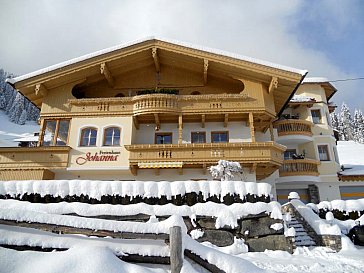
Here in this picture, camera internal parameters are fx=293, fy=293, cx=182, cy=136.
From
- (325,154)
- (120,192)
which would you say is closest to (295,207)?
(120,192)

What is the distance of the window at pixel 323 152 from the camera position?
24.2 meters

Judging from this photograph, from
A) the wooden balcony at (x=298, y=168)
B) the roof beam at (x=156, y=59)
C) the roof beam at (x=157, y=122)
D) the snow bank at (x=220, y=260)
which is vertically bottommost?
the snow bank at (x=220, y=260)

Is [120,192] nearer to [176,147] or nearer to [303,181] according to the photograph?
[176,147]

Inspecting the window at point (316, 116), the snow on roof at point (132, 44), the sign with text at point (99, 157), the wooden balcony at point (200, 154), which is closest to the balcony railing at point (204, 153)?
the wooden balcony at point (200, 154)

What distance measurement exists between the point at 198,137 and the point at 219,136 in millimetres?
1436

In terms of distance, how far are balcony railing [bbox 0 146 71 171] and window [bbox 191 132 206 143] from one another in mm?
8027

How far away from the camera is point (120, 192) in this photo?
38.1ft

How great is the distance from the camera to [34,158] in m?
17.9

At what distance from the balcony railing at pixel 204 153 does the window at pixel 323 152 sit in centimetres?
868

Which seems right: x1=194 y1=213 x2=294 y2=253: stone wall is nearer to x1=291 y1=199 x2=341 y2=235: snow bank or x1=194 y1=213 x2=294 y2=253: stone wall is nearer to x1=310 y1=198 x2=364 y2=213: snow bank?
x1=291 y1=199 x2=341 y2=235: snow bank

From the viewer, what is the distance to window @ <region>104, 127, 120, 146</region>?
18.6 m

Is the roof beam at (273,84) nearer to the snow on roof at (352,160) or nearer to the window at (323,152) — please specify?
the window at (323,152)

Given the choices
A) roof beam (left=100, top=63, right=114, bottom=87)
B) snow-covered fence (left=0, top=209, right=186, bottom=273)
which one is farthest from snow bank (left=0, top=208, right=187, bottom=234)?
roof beam (left=100, top=63, right=114, bottom=87)

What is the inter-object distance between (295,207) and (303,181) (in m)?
A: 8.56
